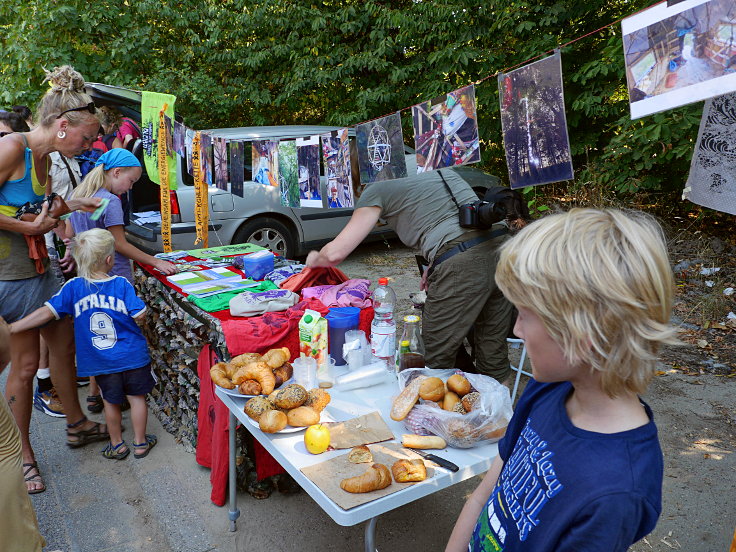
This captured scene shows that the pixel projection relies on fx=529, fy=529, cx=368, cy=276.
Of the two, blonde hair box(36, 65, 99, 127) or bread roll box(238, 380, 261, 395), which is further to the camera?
blonde hair box(36, 65, 99, 127)

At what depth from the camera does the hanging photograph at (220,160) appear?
4.43 meters

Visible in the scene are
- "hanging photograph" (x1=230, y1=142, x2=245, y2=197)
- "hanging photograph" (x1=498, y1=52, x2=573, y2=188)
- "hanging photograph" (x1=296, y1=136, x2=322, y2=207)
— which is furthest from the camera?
"hanging photograph" (x1=230, y1=142, x2=245, y2=197)

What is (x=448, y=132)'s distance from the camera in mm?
2762

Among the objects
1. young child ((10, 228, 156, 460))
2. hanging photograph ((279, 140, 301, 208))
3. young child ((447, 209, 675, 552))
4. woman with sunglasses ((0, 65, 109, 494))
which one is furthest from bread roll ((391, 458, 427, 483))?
hanging photograph ((279, 140, 301, 208))

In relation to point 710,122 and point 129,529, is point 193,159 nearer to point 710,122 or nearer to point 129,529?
point 129,529

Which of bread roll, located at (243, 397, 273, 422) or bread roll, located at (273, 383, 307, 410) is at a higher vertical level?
bread roll, located at (273, 383, 307, 410)

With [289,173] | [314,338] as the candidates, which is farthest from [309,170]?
[314,338]

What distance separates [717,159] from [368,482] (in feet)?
7.45

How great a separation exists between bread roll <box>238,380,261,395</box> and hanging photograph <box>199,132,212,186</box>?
9.70 ft

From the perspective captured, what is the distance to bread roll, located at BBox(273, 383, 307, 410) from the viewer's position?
194 centimetres

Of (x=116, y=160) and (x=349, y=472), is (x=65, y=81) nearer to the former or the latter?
(x=116, y=160)

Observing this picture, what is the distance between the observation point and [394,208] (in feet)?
9.50

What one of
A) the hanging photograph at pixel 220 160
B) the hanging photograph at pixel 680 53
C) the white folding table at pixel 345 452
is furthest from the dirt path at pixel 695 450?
the hanging photograph at pixel 220 160

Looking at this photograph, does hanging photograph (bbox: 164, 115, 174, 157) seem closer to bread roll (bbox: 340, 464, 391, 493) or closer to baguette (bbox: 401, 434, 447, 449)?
baguette (bbox: 401, 434, 447, 449)
